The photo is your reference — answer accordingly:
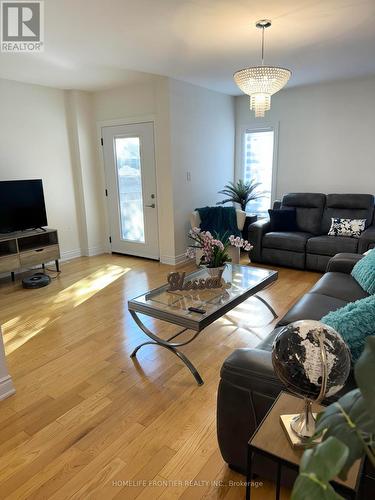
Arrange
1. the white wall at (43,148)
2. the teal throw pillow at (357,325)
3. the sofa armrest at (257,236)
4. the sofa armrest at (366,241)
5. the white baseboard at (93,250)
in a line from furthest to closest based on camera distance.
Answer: the white baseboard at (93,250) → the sofa armrest at (257,236) → the white wall at (43,148) → the sofa armrest at (366,241) → the teal throw pillow at (357,325)

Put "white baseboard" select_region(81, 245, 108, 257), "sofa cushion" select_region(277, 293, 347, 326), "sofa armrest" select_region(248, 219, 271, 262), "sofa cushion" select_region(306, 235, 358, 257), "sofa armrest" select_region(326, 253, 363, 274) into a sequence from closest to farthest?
"sofa cushion" select_region(277, 293, 347, 326), "sofa armrest" select_region(326, 253, 363, 274), "sofa cushion" select_region(306, 235, 358, 257), "sofa armrest" select_region(248, 219, 271, 262), "white baseboard" select_region(81, 245, 108, 257)

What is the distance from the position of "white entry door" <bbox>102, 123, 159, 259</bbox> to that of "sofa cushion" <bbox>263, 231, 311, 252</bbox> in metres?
1.59

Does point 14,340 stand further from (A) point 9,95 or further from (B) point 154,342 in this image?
(A) point 9,95

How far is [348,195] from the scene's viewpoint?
179 inches

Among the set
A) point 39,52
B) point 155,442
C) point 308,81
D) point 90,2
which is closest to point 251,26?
point 90,2

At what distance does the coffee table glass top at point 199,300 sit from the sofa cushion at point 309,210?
2.05 m

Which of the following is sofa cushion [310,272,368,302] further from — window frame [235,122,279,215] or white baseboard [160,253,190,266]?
window frame [235,122,279,215]

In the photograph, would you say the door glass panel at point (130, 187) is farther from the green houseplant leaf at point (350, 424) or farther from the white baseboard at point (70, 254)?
the green houseplant leaf at point (350, 424)

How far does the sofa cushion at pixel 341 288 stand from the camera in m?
2.41

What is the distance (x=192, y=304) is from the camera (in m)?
2.41

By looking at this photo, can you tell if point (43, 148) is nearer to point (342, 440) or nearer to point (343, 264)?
point (343, 264)

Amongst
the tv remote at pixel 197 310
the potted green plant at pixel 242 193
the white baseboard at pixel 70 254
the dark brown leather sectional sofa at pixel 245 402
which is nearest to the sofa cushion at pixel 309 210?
the potted green plant at pixel 242 193

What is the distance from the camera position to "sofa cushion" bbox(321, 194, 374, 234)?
4383 mm

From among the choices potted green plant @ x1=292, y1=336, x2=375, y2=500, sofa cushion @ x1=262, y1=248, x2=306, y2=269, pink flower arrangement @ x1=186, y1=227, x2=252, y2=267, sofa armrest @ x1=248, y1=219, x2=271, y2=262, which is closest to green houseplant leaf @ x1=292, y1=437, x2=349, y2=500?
potted green plant @ x1=292, y1=336, x2=375, y2=500
